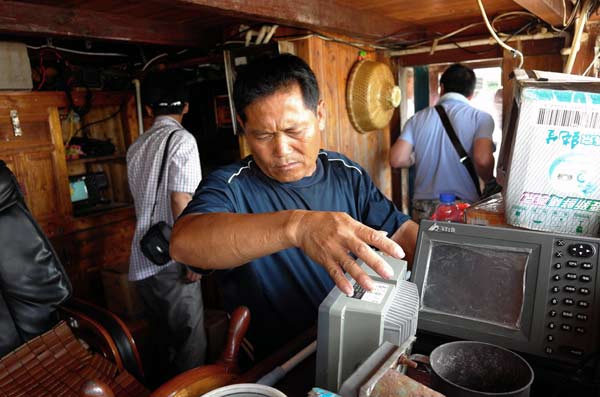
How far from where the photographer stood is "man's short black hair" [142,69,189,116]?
262 cm

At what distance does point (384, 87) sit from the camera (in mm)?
3340

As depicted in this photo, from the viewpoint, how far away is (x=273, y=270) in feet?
4.58

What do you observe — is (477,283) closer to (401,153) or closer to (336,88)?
(336,88)

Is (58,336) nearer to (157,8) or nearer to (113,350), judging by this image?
(113,350)

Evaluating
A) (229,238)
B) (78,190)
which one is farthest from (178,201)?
(78,190)

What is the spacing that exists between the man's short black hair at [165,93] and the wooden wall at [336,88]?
69 centimetres

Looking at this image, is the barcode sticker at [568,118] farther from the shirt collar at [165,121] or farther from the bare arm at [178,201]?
the shirt collar at [165,121]

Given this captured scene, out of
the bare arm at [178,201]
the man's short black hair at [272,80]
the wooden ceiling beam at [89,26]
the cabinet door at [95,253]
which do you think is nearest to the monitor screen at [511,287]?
the man's short black hair at [272,80]

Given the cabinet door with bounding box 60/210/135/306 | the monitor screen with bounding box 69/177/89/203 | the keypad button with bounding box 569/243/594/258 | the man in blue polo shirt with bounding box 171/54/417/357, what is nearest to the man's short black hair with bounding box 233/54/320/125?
the man in blue polo shirt with bounding box 171/54/417/357

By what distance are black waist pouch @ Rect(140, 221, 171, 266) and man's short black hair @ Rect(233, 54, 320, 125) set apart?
121cm

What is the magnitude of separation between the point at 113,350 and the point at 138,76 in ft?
8.99

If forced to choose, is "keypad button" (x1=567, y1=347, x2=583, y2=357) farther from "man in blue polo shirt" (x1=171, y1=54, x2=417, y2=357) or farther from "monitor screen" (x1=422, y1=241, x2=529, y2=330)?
"man in blue polo shirt" (x1=171, y1=54, x2=417, y2=357)

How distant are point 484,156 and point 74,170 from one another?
11.6 ft

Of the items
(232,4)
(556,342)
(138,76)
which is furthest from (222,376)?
(138,76)
